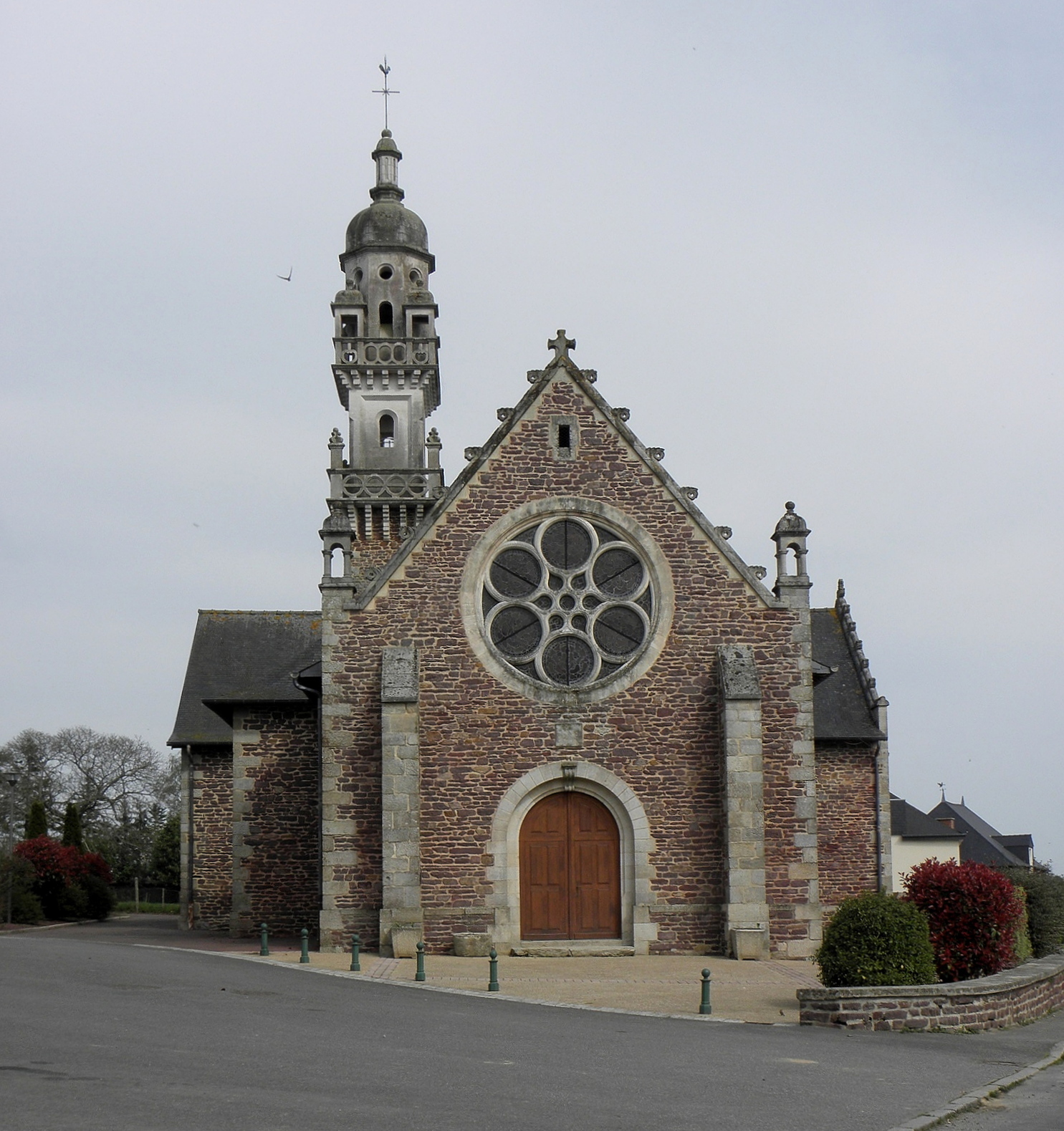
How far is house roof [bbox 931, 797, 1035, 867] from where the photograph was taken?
5438 centimetres

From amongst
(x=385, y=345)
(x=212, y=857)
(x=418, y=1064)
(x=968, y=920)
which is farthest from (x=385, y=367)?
(x=418, y=1064)

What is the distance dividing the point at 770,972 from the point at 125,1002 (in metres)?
9.09

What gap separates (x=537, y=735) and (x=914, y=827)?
3058cm

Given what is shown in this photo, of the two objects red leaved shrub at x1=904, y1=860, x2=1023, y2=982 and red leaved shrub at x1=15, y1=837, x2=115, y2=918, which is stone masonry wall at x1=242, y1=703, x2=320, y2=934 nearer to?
red leaved shrub at x1=15, y1=837, x2=115, y2=918

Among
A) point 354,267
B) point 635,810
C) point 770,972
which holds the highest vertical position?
point 354,267

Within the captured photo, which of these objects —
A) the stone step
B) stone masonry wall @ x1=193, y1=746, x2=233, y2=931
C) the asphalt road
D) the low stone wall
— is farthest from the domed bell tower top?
the low stone wall

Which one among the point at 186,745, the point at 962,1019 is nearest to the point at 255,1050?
the point at 962,1019

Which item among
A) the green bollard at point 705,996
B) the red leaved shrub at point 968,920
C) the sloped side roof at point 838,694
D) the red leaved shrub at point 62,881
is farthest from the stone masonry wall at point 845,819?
the red leaved shrub at point 62,881

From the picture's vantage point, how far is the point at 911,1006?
14.5 meters

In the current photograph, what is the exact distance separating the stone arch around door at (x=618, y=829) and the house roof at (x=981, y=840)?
3335 cm

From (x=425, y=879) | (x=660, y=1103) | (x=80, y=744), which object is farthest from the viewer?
(x=80, y=744)

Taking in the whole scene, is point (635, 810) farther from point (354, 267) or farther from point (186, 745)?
point (354, 267)

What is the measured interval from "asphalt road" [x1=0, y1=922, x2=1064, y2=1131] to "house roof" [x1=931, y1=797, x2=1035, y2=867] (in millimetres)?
40217

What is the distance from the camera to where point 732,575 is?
22297 mm
